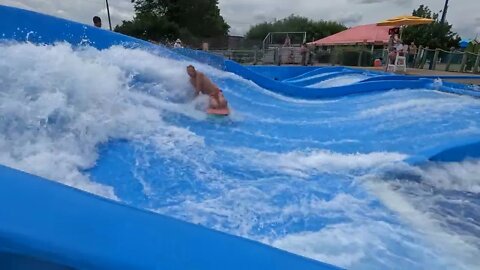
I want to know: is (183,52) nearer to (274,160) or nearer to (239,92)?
(239,92)

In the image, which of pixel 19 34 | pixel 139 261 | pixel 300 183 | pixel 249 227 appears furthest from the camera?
pixel 19 34

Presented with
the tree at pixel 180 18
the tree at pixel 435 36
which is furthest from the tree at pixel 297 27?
the tree at pixel 435 36

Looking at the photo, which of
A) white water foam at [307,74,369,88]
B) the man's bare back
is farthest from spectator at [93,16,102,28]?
white water foam at [307,74,369,88]

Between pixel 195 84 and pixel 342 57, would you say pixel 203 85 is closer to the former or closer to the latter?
pixel 195 84

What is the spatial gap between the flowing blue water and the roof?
20.6m

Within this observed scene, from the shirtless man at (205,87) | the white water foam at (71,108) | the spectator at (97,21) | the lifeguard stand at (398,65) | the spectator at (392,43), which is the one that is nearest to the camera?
the white water foam at (71,108)

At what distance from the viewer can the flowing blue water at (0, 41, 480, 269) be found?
7.38 ft

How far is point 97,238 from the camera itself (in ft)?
2.54

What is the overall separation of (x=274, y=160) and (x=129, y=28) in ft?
101

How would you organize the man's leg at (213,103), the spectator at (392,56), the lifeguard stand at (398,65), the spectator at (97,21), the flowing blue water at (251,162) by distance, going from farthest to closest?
1. the spectator at (392,56)
2. the lifeguard stand at (398,65)
3. the spectator at (97,21)
4. the man's leg at (213,103)
5. the flowing blue water at (251,162)

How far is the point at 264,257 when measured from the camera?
0.86m

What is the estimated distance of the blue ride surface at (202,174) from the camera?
0.81m

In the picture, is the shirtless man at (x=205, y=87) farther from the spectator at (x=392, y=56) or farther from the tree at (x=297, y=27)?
the tree at (x=297, y=27)

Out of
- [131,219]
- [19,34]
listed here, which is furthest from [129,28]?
[131,219]
